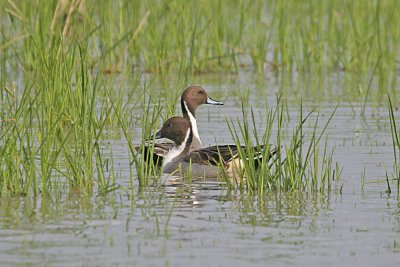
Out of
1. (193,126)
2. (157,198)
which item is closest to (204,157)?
(193,126)

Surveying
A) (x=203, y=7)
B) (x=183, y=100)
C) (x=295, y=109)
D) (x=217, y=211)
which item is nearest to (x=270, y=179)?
(x=217, y=211)

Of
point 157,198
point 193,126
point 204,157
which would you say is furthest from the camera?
point 193,126

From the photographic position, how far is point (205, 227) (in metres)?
6.62

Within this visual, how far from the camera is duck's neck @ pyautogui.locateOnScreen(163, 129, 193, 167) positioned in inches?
383

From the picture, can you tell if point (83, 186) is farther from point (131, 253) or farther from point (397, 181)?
point (397, 181)

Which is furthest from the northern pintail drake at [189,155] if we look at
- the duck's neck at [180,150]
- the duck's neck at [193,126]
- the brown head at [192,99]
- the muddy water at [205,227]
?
the brown head at [192,99]

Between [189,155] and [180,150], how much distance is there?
0.44 metres

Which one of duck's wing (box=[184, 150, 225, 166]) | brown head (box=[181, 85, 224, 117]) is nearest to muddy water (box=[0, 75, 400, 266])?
duck's wing (box=[184, 150, 225, 166])

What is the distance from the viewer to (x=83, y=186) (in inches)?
295

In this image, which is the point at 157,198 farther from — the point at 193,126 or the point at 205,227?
the point at 193,126

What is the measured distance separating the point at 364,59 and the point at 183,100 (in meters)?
4.63

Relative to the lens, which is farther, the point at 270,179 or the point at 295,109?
the point at 295,109

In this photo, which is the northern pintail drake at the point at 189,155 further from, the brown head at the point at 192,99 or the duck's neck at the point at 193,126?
the brown head at the point at 192,99

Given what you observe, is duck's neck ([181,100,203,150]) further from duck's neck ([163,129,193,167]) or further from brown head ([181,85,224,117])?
duck's neck ([163,129,193,167])
